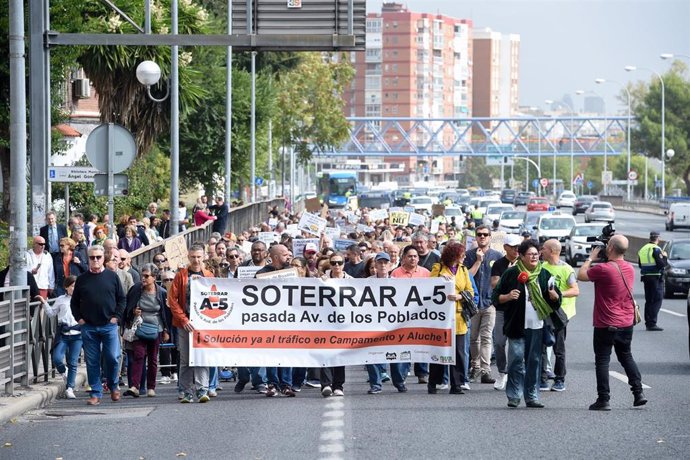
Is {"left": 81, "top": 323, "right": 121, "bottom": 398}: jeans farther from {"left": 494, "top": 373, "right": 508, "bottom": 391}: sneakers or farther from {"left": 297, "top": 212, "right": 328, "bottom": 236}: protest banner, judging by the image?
{"left": 297, "top": 212, "right": 328, "bottom": 236}: protest banner

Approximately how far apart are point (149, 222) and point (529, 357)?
16733mm

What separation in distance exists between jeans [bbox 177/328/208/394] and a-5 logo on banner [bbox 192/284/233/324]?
30 centimetres

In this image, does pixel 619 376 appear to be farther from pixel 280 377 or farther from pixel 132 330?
pixel 132 330

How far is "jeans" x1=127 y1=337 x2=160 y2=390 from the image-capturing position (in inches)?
629

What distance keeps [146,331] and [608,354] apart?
16.0ft

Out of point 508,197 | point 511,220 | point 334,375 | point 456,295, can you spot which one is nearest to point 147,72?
point 334,375

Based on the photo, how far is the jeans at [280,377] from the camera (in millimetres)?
16250

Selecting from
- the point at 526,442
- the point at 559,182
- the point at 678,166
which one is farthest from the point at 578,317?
the point at 559,182

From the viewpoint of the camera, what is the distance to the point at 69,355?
631 inches

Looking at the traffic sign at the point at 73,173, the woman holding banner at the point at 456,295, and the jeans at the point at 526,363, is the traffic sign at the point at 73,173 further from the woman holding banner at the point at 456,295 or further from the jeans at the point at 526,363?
the jeans at the point at 526,363

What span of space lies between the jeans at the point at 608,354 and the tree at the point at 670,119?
12743 centimetres

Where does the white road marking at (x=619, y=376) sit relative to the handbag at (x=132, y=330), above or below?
below

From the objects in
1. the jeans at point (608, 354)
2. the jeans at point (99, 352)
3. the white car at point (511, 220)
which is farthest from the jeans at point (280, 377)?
the white car at point (511, 220)

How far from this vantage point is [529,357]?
1460 cm
